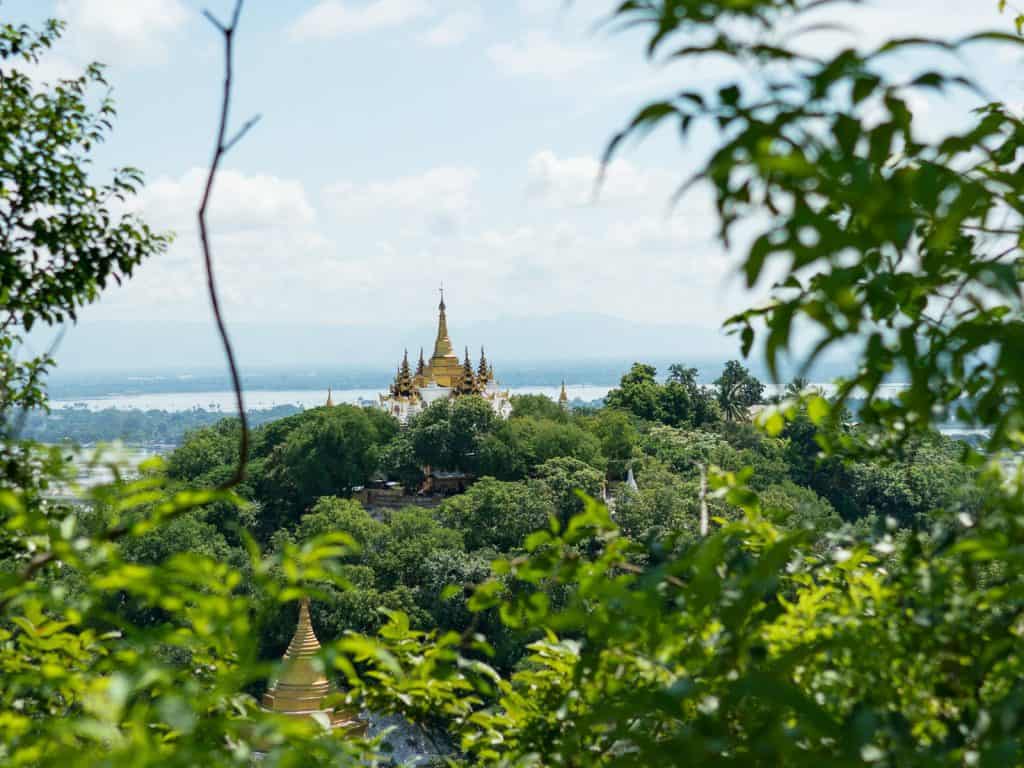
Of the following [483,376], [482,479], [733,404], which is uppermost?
[483,376]

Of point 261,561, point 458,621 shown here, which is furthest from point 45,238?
point 458,621

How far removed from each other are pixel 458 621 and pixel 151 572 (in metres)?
24.7

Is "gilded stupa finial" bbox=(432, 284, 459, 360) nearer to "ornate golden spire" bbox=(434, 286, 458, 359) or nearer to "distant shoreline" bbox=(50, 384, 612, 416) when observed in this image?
"ornate golden spire" bbox=(434, 286, 458, 359)

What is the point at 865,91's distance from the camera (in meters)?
1.26

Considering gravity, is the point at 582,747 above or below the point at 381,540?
above

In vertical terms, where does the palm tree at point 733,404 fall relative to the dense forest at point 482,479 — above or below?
above

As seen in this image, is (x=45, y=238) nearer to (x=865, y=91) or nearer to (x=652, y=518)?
(x=865, y=91)

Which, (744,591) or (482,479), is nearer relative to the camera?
(744,591)

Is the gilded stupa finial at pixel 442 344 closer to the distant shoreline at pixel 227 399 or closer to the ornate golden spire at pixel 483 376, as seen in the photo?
the ornate golden spire at pixel 483 376

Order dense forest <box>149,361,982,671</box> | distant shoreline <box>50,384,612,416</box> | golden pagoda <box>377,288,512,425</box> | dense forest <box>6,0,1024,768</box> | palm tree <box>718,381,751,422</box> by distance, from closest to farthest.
→ 1. dense forest <box>6,0,1024,768</box>
2. dense forest <box>149,361,982,671</box>
3. golden pagoda <box>377,288,512,425</box>
4. palm tree <box>718,381,751,422</box>
5. distant shoreline <box>50,384,612,416</box>

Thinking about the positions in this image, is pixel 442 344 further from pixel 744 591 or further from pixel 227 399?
pixel 227 399

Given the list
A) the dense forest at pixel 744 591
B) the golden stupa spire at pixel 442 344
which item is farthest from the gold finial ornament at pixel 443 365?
the dense forest at pixel 744 591

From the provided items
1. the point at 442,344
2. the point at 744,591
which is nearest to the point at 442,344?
the point at 442,344

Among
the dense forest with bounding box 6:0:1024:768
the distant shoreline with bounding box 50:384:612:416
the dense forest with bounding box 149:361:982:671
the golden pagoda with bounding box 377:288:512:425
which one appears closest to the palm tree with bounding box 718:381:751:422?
the dense forest with bounding box 149:361:982:671
